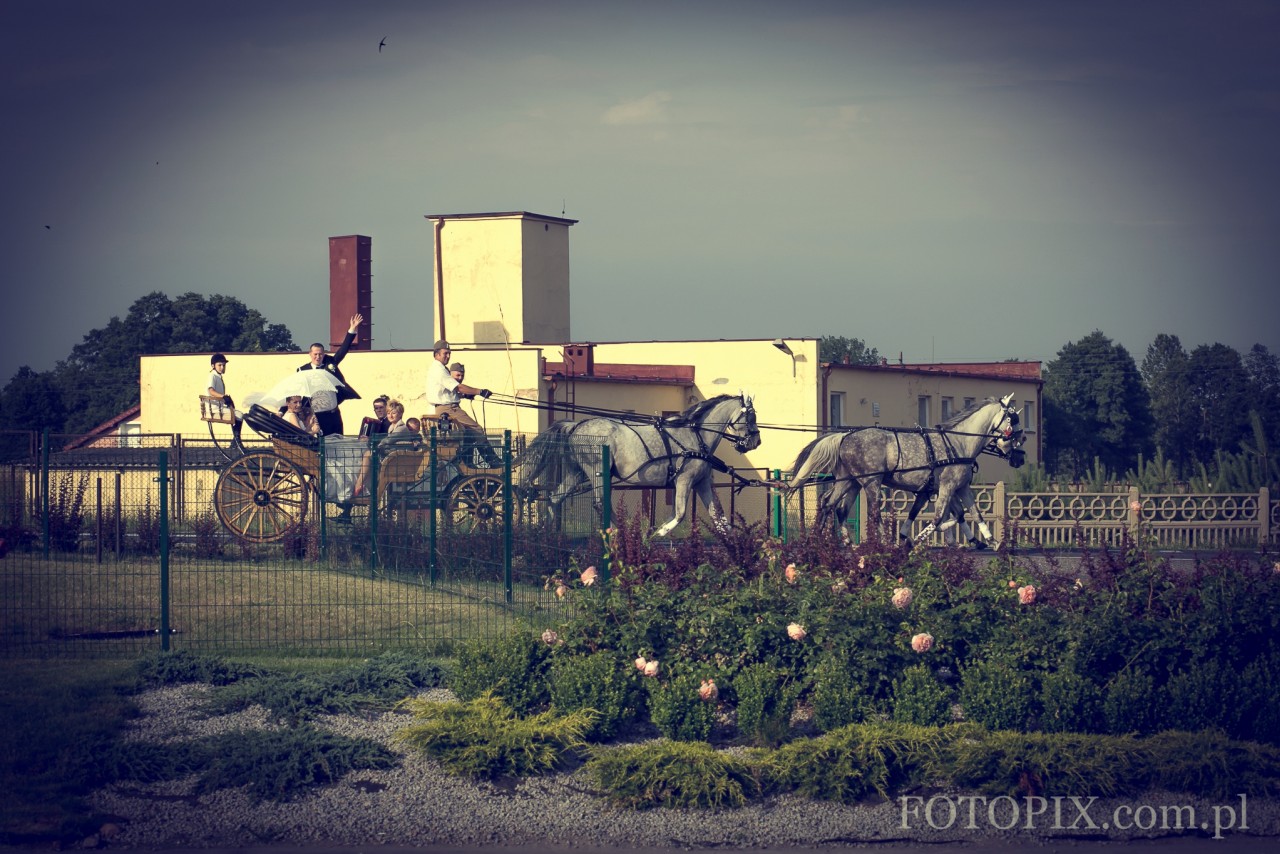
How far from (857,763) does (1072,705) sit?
4.95ft

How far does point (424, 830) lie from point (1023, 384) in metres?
39.2

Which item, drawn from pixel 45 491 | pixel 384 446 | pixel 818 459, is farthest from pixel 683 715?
pixel 818 459

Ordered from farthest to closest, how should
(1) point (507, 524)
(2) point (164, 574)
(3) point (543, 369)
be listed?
(3) point (543, 369)
(1) point (507, 524)
(2) point (164, 574)

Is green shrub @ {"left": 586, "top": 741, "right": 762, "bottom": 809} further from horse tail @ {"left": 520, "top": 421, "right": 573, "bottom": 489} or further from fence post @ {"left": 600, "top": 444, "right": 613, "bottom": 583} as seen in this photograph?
horse tail @ {"left": 520, "top": 421, "right": 573, "bottom": 489}

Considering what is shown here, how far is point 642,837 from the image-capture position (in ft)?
24.6

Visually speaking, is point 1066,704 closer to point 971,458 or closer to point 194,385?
point 971,458

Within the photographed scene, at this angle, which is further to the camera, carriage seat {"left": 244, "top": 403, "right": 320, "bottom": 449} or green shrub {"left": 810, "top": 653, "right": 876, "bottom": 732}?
carriage seat {"left": 244, "top": 403, "right": 320, "bottom": 449}

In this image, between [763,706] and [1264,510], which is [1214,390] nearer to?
[1264,510]

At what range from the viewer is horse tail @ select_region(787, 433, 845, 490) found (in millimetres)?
20109

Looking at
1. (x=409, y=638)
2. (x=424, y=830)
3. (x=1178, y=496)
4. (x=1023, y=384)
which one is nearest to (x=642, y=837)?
(x=424, y=830)

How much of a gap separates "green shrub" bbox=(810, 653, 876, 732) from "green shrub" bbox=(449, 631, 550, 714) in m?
1.79

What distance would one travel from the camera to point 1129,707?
8.55m

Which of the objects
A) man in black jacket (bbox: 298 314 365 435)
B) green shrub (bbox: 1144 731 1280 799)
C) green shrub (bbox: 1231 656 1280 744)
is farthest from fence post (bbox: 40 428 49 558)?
green shrub (bbox: 1231 656 1280 744)

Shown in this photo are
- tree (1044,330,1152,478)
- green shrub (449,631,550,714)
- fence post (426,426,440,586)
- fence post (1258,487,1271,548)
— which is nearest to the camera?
green shrub (449,631,550,714)
